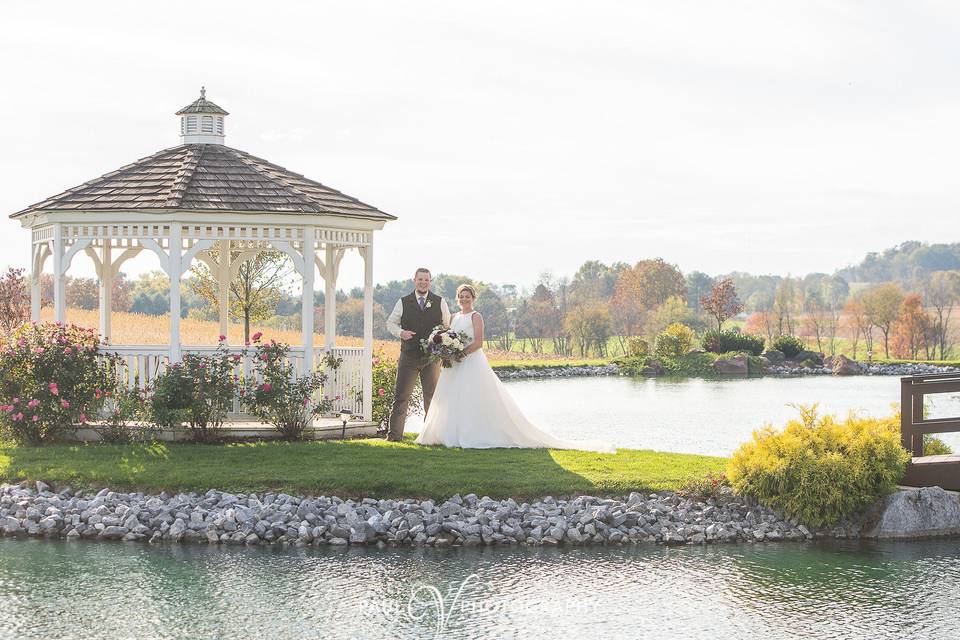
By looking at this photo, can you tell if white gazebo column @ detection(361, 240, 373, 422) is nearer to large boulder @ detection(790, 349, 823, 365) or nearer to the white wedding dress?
the white wedding dress

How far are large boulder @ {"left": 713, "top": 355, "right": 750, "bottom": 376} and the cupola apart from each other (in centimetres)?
2886

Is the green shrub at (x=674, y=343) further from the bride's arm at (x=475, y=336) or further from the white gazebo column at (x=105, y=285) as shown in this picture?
the bride's arm at (x=475, y=336)

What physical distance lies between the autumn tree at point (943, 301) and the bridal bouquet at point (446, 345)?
42698 millimetres

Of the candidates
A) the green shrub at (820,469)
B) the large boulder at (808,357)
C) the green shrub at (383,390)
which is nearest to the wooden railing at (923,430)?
the green shrub at (820,469)

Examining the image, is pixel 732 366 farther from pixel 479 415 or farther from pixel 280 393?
pixel 280 393

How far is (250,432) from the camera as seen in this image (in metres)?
14.0

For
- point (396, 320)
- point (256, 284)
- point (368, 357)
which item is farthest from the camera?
point (256, 284)

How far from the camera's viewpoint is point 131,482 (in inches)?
451

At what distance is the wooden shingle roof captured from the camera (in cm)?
1400

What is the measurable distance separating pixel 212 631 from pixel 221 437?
6.31m

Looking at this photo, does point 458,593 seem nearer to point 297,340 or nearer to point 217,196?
point 217,196

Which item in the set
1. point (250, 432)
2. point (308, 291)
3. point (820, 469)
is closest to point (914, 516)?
point (820, 469)

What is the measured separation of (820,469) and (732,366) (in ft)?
105

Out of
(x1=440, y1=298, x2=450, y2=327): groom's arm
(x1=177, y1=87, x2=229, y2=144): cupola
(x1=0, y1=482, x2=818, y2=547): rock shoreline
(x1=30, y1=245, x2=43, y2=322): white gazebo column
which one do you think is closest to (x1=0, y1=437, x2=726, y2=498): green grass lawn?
(x1=0, y1=482, x2=818, y2=547): rock shoreline
